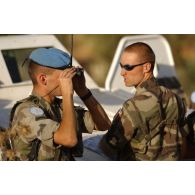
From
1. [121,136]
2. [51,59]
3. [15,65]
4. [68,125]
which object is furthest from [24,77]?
[68,125]

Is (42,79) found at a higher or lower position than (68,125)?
higher

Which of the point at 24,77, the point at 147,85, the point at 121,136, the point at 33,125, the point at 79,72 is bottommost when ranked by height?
the point at 24,77

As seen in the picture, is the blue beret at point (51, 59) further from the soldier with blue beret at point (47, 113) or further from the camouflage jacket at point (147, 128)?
the camouflage jacket at point (147, 128)

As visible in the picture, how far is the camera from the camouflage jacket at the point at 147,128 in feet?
14.2

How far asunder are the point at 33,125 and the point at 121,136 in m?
0.51

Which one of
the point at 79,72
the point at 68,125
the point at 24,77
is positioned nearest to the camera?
the point at 68,125

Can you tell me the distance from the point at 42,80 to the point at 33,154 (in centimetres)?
40

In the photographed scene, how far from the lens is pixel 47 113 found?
4.29 meters

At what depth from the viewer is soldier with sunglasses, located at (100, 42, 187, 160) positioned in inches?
170

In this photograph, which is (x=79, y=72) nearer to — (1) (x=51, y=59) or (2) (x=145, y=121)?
(1) (x=51, y=59)

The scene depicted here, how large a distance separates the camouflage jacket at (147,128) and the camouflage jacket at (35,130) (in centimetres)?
30

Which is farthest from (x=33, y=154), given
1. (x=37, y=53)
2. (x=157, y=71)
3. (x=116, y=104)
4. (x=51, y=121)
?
(x=157, y=71)

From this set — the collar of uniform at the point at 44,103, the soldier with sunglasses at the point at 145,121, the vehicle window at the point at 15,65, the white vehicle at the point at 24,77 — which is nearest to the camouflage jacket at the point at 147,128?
the soldier with sunglasses at the point at 145,121
